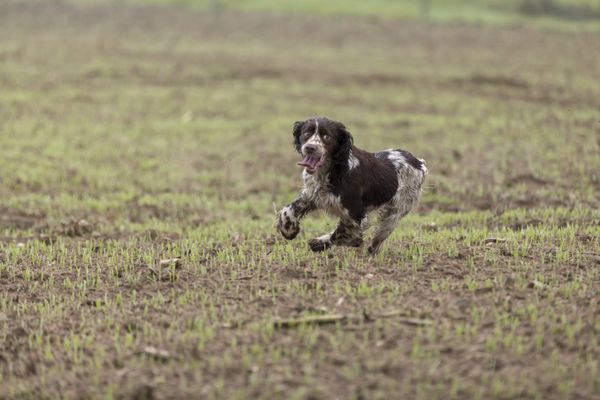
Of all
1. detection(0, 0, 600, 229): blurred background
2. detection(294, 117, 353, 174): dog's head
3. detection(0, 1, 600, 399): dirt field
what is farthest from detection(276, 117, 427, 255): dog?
detection(0, 0, 600, 229): blurred background

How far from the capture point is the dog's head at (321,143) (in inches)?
310

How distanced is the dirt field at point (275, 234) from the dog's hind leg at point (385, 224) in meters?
0.16

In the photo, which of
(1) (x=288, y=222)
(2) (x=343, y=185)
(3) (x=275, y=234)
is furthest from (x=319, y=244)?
(3) (x=275, y=234)

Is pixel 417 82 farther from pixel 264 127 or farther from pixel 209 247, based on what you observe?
pixel 209 247

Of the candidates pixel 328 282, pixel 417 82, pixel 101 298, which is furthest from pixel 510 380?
pixel 417 82

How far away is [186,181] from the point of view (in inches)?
571

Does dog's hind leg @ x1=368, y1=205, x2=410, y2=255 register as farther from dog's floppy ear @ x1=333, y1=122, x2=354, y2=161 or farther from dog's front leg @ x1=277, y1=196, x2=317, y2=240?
dog's floppy ear @ x1=333, y1=122, x2=354, y2=161

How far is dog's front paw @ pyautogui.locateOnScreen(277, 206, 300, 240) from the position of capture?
848cm

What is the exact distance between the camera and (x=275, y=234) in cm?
1026

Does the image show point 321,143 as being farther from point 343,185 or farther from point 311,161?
point 343,185

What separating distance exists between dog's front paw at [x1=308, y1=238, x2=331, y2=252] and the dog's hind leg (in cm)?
53

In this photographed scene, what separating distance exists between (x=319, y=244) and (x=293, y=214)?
0.49m

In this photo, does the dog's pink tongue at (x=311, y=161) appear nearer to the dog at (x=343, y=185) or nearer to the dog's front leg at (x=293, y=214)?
the dog at (x=343, y=185)

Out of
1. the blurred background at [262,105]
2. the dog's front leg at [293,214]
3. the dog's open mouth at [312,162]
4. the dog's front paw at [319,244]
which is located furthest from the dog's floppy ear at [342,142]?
the blurred background at [262,105]
